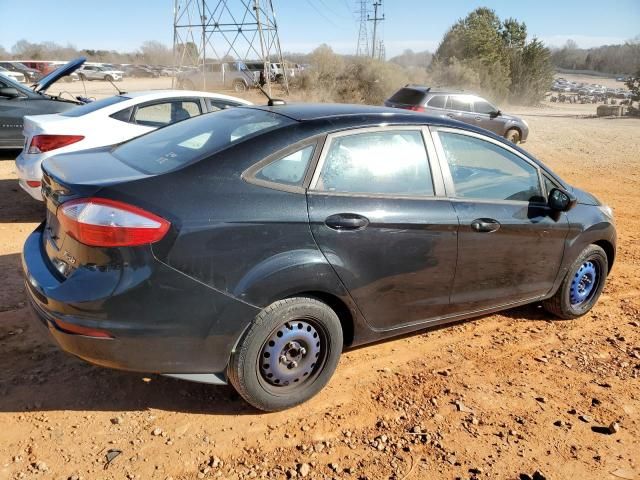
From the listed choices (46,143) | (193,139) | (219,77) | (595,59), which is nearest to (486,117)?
(46,143)

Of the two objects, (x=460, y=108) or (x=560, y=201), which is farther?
(x=460, y=108)

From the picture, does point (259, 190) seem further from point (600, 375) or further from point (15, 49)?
point (15, 49)

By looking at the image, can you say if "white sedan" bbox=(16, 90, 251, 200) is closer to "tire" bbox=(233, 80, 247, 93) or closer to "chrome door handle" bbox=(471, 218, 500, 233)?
"chrome door handle" bbox=(471, 218, 500, 233)

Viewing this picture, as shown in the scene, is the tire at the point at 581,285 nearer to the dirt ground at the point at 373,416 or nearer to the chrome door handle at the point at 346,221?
the dirt ground at the point at 373,416

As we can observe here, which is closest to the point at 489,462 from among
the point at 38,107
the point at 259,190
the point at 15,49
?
the point at 259,190

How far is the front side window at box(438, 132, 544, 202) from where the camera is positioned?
11.0 ft

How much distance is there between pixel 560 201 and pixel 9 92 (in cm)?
884

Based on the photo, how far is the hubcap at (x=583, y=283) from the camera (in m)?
4.18

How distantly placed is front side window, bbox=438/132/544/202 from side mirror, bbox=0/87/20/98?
325 inches

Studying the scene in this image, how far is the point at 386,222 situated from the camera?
116 inches

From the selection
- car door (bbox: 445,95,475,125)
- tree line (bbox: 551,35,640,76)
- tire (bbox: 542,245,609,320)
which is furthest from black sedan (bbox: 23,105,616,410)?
tree line (bbox: 551,35,640,76)

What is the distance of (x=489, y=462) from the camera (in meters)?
2.60

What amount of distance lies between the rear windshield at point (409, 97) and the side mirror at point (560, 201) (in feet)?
33.1

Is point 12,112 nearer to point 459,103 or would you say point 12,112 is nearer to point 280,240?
point 280,240
